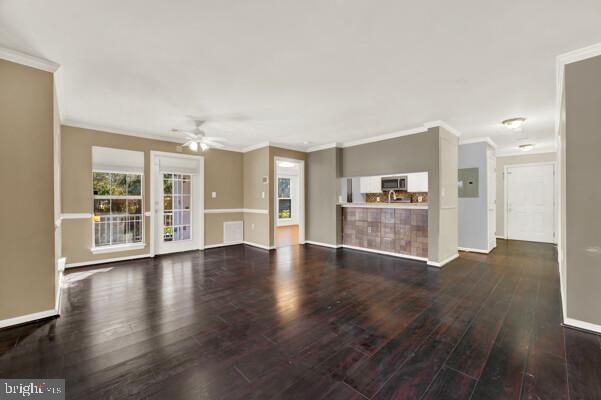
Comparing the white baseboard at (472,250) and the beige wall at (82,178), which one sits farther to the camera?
the white baseboard at (472,250)

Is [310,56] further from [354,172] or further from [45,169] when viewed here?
[354,172]

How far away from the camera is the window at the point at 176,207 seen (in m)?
5.56

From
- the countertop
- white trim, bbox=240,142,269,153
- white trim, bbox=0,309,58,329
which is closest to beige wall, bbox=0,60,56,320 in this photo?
white trim, bbox=0,309,58,329

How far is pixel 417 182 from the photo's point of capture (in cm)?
616

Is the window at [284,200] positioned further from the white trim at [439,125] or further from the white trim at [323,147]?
the white trim at [439,125]

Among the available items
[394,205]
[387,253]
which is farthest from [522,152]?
[387,253]

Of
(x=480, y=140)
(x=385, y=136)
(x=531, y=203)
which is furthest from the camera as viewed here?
(x=531, y=203)

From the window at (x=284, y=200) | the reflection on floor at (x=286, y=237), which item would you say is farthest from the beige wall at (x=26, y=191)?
the window at (x=284, y=200)

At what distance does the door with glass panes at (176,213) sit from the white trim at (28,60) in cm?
304

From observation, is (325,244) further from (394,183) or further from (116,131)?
(116,131)

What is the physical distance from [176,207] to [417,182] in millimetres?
5687

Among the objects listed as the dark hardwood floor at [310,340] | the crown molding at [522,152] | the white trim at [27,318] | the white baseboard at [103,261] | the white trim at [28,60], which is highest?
the white trim at [28,60]

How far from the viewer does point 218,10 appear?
1809 mm

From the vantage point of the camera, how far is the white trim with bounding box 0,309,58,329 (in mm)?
2381
